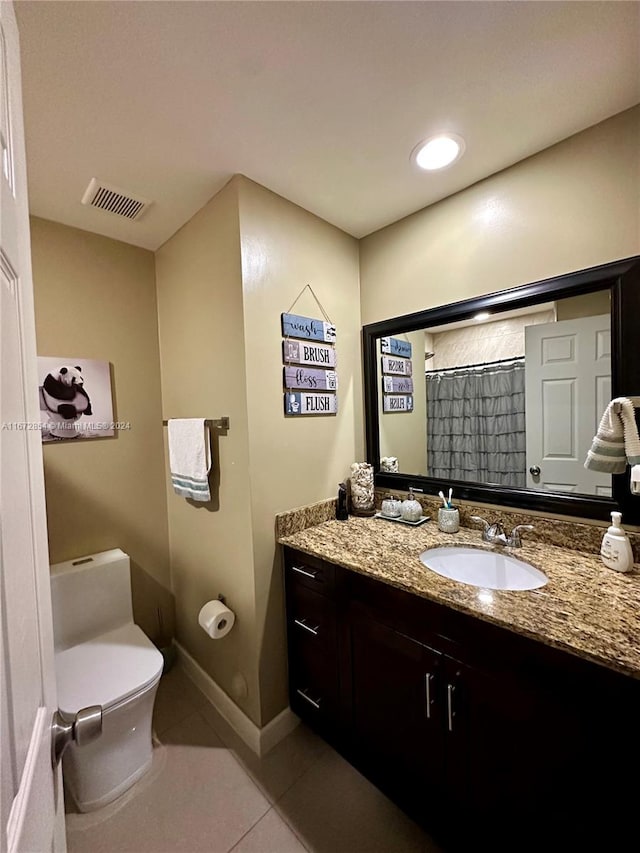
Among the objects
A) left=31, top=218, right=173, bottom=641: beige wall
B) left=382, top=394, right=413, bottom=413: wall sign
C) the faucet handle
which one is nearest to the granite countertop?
the faucet handle

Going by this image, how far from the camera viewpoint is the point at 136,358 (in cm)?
196

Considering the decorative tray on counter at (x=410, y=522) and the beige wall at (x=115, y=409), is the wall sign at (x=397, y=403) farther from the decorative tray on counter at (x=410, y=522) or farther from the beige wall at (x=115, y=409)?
the beige wall at (x=115, y=409)

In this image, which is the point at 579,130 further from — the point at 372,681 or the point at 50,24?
the point at 372,681

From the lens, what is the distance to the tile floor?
1172 millimetres

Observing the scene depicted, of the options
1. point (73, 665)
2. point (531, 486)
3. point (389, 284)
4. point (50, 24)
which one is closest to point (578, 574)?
point (531, 486)

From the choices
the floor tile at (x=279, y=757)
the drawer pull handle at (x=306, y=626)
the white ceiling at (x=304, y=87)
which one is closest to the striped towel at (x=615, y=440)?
the white ceiling at (x=304, y=87)

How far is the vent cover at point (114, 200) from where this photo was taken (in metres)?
1.46

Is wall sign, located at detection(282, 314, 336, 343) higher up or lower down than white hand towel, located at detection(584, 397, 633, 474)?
higher up

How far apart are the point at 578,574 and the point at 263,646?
4.18 feet

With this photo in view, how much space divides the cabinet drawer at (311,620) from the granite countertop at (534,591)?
0.22m

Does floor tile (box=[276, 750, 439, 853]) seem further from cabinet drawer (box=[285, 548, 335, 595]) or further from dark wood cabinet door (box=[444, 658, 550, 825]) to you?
cabinet drawer (box=[285, 548, 335, 595])

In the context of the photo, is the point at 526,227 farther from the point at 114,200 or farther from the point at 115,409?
the point at 115,409

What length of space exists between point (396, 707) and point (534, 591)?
63cm

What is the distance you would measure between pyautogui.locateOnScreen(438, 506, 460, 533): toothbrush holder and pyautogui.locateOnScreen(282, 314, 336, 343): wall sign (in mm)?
1001
